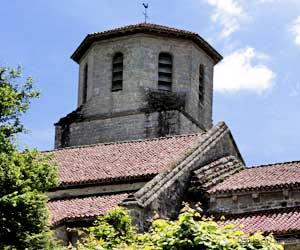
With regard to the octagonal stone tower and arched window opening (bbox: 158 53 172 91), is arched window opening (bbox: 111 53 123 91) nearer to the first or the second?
the octagonal stone tower

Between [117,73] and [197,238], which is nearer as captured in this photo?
[197,238]

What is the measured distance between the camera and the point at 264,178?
22266mm

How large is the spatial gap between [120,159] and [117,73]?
358 inches

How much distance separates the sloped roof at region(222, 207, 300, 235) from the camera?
763 inches

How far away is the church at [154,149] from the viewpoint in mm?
21328

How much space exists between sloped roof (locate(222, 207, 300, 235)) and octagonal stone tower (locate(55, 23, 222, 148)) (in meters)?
11.1

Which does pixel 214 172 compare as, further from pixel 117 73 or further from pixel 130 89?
pixel 117 73

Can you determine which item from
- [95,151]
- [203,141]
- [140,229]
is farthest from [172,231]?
[95,151]

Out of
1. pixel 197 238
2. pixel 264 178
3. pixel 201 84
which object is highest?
pixel 201 84

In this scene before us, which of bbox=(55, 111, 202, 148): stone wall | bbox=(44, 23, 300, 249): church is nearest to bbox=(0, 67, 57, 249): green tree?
bbox=(44, 23, 300, 249): church

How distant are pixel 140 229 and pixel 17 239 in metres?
3.75

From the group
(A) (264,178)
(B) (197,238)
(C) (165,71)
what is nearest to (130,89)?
(C) (165,71)

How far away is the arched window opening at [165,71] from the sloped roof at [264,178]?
31.6 feet

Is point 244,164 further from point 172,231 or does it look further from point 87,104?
point 172,231
